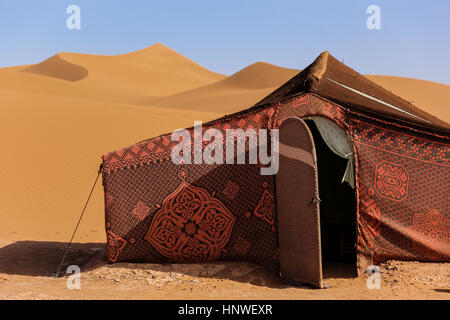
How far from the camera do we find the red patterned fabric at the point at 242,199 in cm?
718

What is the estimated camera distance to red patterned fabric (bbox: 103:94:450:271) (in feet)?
23.6

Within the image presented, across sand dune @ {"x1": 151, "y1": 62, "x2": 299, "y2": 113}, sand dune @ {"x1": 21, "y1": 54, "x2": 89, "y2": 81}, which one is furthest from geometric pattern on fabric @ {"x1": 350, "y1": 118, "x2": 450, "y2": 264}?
sand dune @ {"x1": 21, "y1": 54, "x2": 89, "y2": 81}

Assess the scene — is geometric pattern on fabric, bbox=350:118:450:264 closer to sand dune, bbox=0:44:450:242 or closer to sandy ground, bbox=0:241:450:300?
sandy ground, bbox=0:241:450:300

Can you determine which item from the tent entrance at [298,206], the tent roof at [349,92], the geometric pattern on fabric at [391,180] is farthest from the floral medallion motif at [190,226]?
the geometric pattern on fabric at [391,180]

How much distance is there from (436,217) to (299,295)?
282 cm

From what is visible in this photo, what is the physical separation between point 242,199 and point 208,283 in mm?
1327

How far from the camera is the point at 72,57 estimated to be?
2724 inches

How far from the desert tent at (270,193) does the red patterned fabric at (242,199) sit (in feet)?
0.05

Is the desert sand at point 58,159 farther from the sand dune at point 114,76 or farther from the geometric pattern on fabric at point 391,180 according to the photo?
the sand dune at point 114,76

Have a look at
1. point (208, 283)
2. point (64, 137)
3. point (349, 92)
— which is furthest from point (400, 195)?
point (64, 137)

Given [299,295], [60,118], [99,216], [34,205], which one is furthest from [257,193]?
[60,118]

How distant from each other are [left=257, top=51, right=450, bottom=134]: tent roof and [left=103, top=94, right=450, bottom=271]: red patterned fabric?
0.62ft

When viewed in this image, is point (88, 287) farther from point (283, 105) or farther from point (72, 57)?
point (72, 57)

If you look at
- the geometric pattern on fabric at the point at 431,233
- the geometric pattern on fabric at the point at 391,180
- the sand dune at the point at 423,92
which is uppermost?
the sand dune at the point at 423,92
